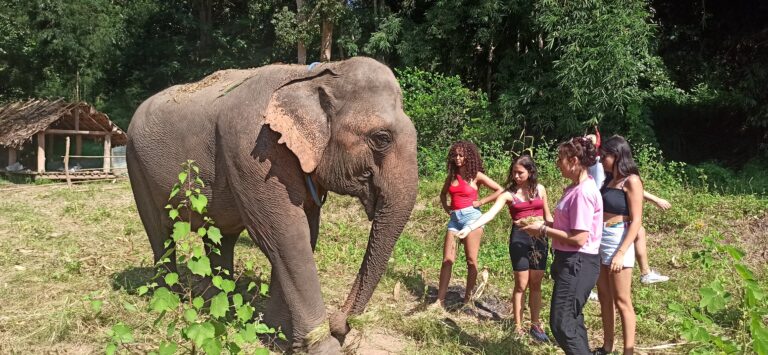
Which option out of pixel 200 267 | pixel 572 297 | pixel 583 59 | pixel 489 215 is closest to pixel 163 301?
pixel 200 267

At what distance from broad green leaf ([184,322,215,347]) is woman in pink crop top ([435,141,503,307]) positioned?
2.68m

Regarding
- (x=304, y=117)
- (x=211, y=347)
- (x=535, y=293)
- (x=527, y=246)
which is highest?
(x=304, y=117)

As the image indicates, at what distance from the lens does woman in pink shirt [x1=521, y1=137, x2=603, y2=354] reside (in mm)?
3002

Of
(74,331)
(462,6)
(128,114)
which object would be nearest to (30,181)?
(128,114)

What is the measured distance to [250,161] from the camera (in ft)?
10.7

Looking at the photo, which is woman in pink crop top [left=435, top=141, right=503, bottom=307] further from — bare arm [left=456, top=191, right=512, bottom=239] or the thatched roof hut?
the thatched roof hut

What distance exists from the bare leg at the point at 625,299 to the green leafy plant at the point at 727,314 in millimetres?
310

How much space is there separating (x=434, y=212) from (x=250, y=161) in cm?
504

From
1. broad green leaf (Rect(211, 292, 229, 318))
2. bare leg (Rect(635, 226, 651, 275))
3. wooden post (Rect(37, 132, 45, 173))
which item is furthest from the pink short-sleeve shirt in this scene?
wooden post (Rect(37, 132, 45, 173))

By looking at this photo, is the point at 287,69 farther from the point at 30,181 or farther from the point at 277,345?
the point at 30,181

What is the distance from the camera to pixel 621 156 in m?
3.59

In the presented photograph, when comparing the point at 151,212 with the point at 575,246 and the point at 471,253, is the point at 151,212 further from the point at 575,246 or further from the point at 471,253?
the point at 575,246

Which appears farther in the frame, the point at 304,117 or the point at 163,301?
the point at 304,117

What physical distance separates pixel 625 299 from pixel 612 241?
0.39 m
